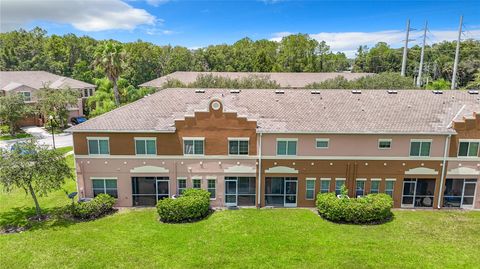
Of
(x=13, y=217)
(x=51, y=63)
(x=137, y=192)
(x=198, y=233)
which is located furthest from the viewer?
(x=51, y=63)

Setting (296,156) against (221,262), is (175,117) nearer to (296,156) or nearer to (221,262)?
(296,156)

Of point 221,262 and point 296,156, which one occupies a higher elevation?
point 296,156

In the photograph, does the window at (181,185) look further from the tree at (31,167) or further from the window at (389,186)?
the window at (389,186)

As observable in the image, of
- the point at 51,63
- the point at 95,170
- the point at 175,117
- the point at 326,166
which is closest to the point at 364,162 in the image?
the point at 326,166

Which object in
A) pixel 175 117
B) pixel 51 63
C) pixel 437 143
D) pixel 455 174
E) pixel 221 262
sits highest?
pixel 51 63

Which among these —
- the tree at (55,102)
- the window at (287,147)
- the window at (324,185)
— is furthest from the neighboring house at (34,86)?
the window at (324,185)

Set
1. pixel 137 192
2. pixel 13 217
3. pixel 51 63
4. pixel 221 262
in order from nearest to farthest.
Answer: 1. pixel 221 262
2. pixel 13 217
3. pixel 137 192
4. pixel 51 63

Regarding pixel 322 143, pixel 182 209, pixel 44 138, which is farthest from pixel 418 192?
pixel 44 138

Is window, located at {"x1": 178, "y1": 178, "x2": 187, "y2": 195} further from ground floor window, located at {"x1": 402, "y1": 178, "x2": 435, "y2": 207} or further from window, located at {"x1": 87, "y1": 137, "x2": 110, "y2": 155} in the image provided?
ground floor window, located at {"x1": 402, "y1": 178, "x2": 435, "y2": 207}
